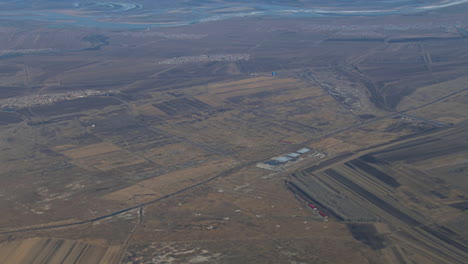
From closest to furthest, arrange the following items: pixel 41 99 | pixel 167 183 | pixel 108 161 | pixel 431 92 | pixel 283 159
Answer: pixel 167 183 → pixel 283 159 → pixel 108 161 → pixel 431 92 → pixel 41 99

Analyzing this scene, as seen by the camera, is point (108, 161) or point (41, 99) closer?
point (108, 161)

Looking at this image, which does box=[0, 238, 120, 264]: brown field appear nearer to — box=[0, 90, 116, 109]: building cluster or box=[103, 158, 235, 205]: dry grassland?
box=[103, 158, 235, 205]: dry grassland

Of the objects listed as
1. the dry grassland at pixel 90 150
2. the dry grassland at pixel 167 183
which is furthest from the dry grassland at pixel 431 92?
the dry grassland at pixel 90 150

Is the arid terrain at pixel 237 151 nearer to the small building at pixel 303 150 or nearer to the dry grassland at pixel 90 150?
the dry grassland at pixel 90 150

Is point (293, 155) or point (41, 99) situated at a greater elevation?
point (41, 99)

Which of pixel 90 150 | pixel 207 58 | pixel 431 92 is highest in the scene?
pixel 207 58

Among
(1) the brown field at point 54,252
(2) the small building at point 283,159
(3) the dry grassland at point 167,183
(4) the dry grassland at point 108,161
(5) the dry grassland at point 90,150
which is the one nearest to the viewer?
(1) the brown field at point 54,252

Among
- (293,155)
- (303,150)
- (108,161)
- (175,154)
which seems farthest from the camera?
(303,150)

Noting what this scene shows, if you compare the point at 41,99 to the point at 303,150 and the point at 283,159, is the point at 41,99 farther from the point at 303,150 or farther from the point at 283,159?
the point at 303,150

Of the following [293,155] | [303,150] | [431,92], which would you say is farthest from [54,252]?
[431,92]
